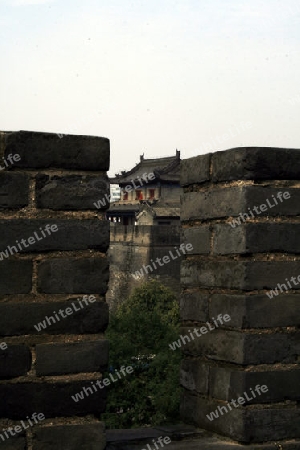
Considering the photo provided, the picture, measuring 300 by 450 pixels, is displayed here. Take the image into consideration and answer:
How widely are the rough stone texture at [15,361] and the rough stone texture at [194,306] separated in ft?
4.77

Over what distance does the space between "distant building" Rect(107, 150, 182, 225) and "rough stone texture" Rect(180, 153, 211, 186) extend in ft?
120

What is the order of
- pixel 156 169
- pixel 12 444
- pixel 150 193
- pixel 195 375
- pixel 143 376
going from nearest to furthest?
pixel 12 444 < pixel 195 375 < pixel 143 376 < pixel 156 169 < pixel 150 193

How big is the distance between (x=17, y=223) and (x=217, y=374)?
1685mm

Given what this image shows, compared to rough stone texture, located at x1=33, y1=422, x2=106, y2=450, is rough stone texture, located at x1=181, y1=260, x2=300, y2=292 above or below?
above

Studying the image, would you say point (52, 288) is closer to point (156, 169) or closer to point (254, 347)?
point (254, 347)

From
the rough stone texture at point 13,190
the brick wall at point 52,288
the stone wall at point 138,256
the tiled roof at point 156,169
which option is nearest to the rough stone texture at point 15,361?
the brick wall at point 52,288

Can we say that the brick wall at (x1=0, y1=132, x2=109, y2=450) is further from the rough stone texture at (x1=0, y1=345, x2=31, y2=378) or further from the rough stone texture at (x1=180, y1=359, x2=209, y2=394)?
the rough stone texture at (x1=180, y1=359, x2=209, y2=394)

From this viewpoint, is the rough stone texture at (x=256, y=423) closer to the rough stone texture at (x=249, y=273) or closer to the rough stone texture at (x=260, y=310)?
the rough stone texture at (x=260, y=310)

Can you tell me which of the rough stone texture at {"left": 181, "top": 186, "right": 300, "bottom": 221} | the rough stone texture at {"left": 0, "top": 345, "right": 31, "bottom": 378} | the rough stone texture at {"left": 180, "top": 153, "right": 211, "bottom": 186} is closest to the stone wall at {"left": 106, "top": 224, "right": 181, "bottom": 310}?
the rough stone texture at {"left": 180, "top": 153, "right": 211, "bottom": 186}

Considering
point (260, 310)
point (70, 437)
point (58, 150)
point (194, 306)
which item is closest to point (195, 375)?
point (194, 306)

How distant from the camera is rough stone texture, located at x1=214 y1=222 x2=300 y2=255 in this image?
15.6 feet

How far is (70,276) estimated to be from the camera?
13.5ft

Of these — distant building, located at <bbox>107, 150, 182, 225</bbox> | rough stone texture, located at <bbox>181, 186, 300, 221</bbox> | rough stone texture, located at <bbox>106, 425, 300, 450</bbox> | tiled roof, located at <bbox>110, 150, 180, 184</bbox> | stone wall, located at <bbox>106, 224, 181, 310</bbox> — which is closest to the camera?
rough stone texture, located at <bbox>106, 425, 300, 450</bbox>

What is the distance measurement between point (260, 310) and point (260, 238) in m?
0.43
